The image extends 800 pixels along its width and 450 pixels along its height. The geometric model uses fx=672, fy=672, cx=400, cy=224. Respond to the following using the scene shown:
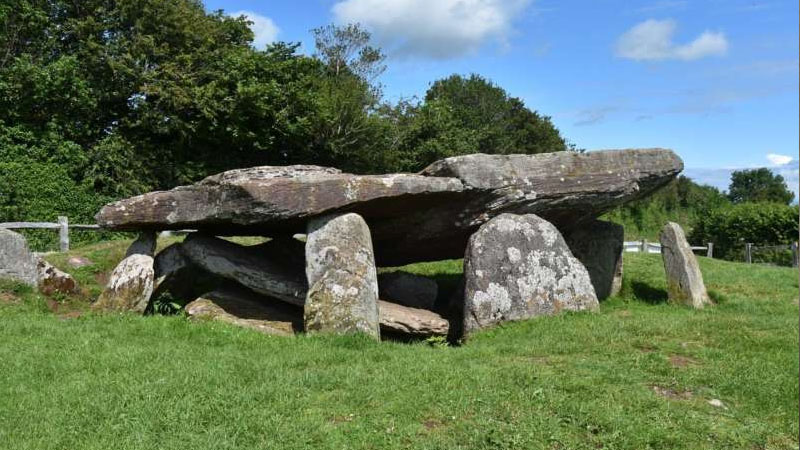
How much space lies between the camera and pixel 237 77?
92.7 feet

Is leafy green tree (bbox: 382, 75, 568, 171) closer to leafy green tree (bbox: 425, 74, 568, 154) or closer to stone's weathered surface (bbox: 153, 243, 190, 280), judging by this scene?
leafy green tree (bbox: 425, 74, 568, 154)

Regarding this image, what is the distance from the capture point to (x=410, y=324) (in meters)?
11.8

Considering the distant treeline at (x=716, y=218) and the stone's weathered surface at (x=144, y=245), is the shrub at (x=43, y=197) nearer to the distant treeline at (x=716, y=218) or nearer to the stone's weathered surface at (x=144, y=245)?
the stone's weathered surface at (x=144, y=245)

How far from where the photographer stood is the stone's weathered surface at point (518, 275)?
1147 cm

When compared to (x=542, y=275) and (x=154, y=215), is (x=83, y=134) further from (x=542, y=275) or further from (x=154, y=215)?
(x=542, y=275)

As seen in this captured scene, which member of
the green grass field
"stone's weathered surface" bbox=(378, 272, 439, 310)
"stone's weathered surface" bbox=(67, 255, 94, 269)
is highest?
"stone's weathered surface" bbox=(67, 255, 94, 269)

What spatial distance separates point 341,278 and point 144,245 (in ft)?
15.1

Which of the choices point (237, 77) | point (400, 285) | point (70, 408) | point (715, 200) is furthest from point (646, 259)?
point (715, 200)

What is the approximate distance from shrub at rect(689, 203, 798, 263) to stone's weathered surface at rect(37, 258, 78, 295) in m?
31.5

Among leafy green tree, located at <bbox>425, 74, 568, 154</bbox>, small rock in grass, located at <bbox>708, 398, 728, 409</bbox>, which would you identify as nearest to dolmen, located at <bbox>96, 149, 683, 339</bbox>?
small rock in grass, located at <bbox>708, 398, 728, 409</bbox>

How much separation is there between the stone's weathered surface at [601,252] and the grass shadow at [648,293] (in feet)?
1.40

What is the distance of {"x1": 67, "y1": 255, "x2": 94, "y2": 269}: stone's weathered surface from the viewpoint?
15291 millimetres

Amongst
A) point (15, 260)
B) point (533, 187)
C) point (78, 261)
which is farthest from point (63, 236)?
point (533, 187)

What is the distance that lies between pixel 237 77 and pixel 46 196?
28.9ft
